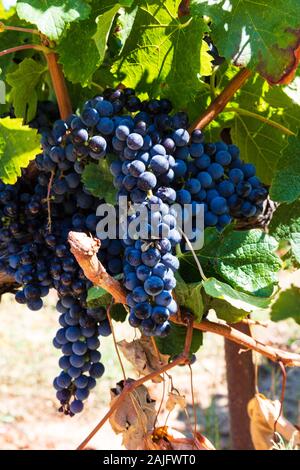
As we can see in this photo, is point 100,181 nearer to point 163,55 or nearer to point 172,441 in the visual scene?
point 163,55

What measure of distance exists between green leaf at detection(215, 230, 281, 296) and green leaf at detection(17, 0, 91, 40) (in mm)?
478

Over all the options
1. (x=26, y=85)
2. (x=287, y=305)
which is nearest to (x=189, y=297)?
(x=26, y=85)

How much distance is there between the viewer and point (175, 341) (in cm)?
138

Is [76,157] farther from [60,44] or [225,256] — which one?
[225,256]

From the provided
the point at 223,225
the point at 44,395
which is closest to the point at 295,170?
the point at 223,225

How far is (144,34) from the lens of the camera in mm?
1314

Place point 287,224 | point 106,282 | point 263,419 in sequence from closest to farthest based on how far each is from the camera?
1. point 106,282
2. point 287,224
3. point 263,419

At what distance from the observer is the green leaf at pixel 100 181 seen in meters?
1.31

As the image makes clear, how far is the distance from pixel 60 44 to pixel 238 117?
46 cm

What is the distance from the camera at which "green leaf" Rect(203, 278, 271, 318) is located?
44.4 inches

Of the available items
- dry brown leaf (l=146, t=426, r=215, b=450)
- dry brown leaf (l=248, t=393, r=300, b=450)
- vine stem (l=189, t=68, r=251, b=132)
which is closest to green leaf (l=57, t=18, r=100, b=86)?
vine stem (l=189, t=68, r=251, b=132)

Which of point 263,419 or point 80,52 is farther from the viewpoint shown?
point 263,419

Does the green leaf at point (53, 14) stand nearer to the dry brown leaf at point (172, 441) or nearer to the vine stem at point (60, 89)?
the vine stem at point (60, 89)

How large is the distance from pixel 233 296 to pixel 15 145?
1.63ft
